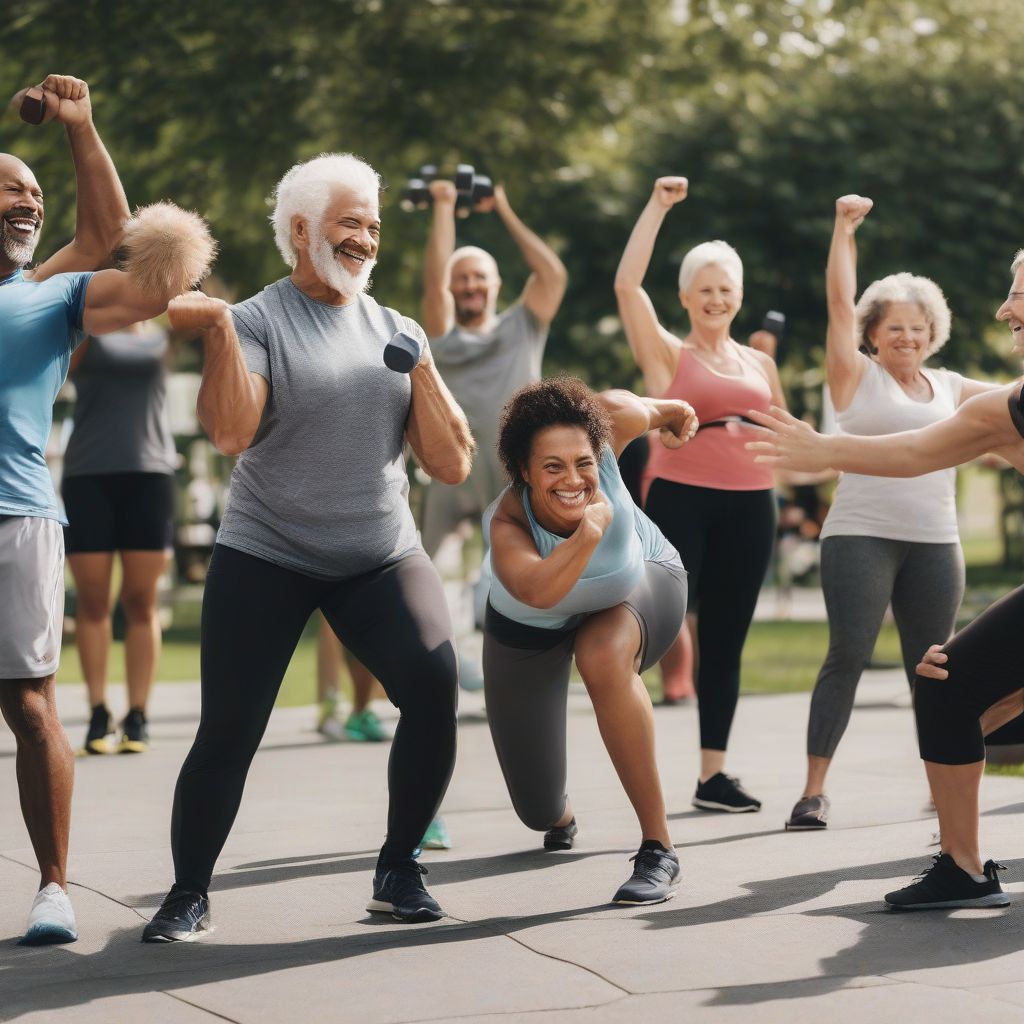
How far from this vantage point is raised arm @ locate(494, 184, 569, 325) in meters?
7.59

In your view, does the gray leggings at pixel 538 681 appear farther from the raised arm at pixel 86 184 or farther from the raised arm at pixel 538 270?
the raised arm at pixel 538 270

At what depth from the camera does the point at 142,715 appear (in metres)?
8.02

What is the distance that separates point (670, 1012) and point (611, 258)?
15.8 meters

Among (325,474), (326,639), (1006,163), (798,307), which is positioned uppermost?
(1006,163)

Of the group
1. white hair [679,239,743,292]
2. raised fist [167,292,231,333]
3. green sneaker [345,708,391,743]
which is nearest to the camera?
raised fist [167,292,231,333]

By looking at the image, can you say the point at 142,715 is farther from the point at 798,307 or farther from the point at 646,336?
the point at 798,307

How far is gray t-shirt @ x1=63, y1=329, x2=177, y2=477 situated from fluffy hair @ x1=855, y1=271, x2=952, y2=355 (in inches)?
127

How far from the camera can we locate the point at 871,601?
593 cm

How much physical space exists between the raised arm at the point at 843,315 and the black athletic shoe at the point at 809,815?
4.31 ft

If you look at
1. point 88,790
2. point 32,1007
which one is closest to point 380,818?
point 88,790

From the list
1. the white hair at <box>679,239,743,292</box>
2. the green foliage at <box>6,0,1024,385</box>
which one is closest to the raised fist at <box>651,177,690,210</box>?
the white hair at <box>679,239,743,292</box>

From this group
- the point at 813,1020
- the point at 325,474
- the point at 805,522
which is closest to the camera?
the point at 813,1020

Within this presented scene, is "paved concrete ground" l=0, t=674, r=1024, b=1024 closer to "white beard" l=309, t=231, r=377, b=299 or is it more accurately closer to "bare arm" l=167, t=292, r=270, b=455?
"bare arm" l=167, t=292, r=270, b=455

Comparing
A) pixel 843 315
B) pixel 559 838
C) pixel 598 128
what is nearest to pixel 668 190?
pixel 843 315
